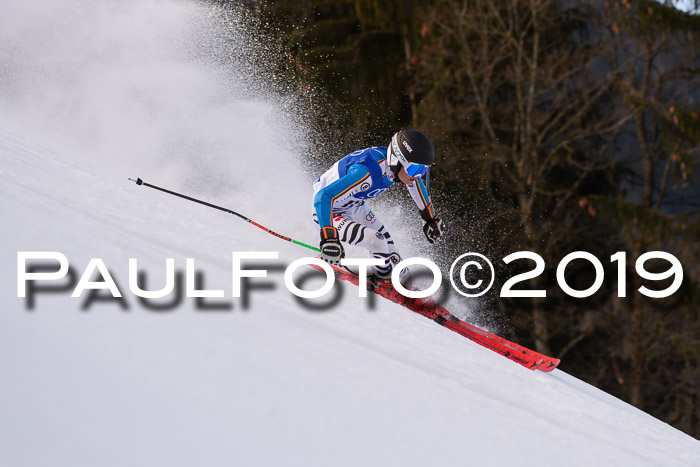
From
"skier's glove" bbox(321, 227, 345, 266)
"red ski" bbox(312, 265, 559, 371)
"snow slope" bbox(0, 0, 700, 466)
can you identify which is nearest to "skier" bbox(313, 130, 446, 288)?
"skier's glove" bbox(321, 227, 345, 266)

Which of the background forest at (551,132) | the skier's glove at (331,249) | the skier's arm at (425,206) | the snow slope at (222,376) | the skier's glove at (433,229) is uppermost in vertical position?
the background forest at (551,132)

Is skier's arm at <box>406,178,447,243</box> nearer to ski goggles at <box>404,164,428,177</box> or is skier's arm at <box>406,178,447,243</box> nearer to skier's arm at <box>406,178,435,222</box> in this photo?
skier's arm at <box>406,178,435,222</box>

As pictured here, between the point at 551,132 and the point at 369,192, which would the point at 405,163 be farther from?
the point at 551,132

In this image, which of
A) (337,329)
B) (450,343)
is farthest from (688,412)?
(337,329)

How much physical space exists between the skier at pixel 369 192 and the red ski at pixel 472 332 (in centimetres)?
21

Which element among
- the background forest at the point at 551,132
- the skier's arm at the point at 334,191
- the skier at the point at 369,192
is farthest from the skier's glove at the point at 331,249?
the background forest at the point at 551,132

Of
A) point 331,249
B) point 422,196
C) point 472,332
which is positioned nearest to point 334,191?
point 331,249

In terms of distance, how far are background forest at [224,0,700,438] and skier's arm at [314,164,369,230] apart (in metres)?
7.61

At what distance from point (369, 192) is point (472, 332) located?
114 cm

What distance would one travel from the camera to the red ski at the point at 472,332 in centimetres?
418

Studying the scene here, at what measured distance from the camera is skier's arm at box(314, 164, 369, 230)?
4.28m

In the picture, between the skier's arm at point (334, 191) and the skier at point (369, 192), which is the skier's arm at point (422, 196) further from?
the skier's arm at point (334, 191)

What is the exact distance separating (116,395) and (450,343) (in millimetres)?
2184

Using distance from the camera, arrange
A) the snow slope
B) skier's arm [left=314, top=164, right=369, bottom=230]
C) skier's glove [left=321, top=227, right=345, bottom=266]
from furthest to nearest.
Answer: skier's arm [left=314, top=164, right=369, bottom=230]
skier's glove [left=321, top=227, right=345, bottom=266]
the snow slope
